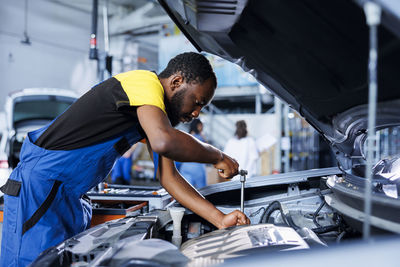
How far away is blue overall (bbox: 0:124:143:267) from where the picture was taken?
124 cm

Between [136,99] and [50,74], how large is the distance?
905 centimetres

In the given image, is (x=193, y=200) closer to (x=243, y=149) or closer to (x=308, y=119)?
(x=308, y=119)

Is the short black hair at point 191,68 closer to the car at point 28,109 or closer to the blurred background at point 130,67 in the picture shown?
the blurred background at point 130,67

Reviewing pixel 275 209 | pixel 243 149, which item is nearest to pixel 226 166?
pixel 275 209

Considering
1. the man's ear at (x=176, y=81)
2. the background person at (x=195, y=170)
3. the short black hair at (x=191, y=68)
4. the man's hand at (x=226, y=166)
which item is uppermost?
the short black hair at (x=191, y=68)

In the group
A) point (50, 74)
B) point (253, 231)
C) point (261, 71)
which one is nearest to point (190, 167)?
point (261, 71)

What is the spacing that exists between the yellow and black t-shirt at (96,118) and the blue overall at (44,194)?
0.03 meters

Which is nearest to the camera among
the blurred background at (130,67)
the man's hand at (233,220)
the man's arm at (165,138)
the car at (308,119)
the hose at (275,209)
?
the car at (308,119)

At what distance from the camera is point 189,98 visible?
1.29m

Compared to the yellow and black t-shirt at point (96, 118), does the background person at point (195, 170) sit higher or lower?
lower

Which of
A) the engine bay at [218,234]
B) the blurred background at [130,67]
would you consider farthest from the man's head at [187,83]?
the blurred background at [130,67]

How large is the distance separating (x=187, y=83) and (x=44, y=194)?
2.17 ft

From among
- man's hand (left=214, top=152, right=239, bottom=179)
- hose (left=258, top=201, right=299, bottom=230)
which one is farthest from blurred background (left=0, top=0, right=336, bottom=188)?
man's hand (left=214, top=152, right=239, bottom=179)

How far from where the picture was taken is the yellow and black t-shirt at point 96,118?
3.98 ft
